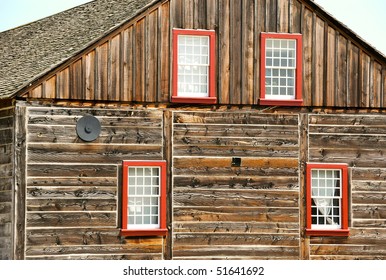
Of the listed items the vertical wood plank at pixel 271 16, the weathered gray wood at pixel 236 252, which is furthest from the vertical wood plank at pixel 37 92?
the vertical wood plank at pixel 271 16

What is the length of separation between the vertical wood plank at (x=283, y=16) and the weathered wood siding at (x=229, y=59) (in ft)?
0.09

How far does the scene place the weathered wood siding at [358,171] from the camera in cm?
3638

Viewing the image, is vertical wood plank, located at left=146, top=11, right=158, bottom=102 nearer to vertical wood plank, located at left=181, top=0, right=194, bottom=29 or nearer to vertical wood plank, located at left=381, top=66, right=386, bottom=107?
vertical wood plank, located at left=181, top=0, right=194, bottom=29

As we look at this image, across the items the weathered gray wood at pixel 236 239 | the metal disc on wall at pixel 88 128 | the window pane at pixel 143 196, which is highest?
the metal disc on wall at pixel 88 128

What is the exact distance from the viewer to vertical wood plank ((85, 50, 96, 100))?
34375mm

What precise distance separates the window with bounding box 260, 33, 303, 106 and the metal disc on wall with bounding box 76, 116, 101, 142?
491cm

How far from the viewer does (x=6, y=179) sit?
34.4 m

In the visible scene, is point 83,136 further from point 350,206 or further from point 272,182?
point 350,206

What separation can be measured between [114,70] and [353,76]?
6.91m

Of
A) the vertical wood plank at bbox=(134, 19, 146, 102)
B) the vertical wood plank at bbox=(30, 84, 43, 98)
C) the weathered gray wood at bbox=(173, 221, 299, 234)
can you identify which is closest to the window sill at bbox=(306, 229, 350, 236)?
the weathered gray wood at bbox=(173, 221, 299, 234)

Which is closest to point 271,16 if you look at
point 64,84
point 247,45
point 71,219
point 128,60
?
point 247,45

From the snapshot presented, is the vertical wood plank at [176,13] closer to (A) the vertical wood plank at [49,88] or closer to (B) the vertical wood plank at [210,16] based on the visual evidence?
(B) the vertical wood plank at [210,16]
